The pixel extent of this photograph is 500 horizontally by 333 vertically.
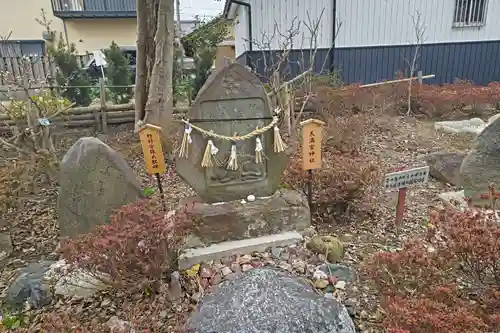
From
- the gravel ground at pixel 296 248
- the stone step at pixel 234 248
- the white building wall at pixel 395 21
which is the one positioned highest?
the white building wall at pixel 395 21

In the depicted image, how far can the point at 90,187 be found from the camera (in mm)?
3834

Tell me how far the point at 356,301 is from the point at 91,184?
2809 mm

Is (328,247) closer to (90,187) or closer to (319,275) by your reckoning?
(319,275)

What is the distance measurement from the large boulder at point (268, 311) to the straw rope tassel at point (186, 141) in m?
1.42

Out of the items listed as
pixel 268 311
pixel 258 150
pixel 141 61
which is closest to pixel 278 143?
pixel 258 150

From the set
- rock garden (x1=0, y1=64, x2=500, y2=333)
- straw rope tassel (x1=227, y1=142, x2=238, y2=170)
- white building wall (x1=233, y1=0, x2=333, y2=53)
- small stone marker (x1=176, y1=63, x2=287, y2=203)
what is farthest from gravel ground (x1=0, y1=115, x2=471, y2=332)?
white building wall (x1=233, y1=0, x2=333, y2=53)

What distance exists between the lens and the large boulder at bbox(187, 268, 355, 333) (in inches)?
79.6

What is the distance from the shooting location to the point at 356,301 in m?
2.66

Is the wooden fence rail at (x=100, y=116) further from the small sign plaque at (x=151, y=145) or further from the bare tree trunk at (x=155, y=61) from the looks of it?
the small sign plaque at (x=151, y=145)

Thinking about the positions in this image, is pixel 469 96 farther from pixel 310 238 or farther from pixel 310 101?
pixel 310 238

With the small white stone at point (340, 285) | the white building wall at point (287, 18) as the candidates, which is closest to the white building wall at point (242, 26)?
the white building wall at point (287, 18)

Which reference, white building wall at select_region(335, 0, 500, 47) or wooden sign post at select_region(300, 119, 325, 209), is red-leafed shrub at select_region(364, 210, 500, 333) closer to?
wooden sign post at select_region(300, 119, 325, 209)

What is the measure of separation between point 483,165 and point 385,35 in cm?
899

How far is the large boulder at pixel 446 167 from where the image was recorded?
5117 mm
